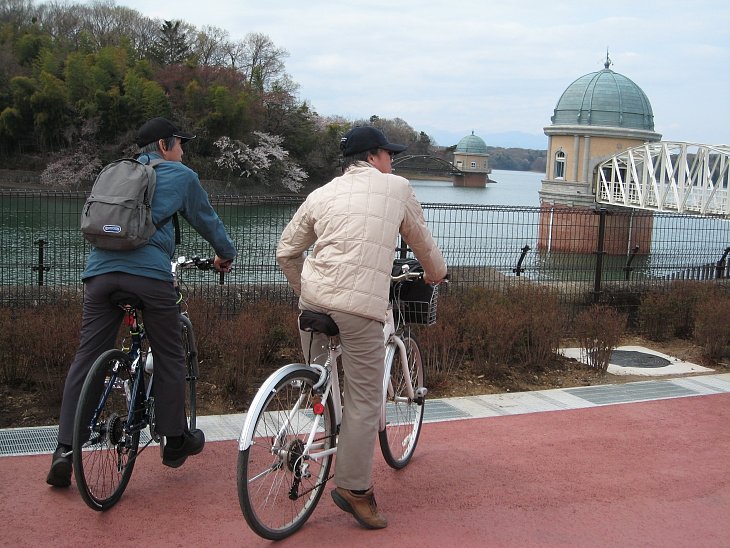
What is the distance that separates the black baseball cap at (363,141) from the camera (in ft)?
11.1

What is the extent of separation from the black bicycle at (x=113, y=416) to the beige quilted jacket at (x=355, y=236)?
0.89m

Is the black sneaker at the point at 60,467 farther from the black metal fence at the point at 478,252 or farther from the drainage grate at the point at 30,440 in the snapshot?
the black metal fence at the point at 478,252

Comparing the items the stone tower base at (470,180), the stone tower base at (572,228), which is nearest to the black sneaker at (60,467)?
the stone tower base at (572,228)

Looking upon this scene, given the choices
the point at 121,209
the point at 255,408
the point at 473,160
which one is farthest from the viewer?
the point at 473,160

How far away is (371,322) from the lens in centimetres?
323

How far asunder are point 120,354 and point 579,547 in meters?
2.34

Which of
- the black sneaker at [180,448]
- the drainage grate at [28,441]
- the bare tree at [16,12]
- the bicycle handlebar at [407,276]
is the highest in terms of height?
the bare tree at [16,12]

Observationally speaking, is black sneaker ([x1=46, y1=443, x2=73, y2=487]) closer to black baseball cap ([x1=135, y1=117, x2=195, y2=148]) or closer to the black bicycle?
the black bicycle

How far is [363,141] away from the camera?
134 inches

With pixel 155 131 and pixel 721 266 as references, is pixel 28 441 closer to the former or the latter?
pixel 155 131

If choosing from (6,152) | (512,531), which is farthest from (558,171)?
(512,531)

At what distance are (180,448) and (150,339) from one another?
61 cm

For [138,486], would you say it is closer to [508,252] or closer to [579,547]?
[579,547]

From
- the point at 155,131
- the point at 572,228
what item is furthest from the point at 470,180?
the point at 155,131
